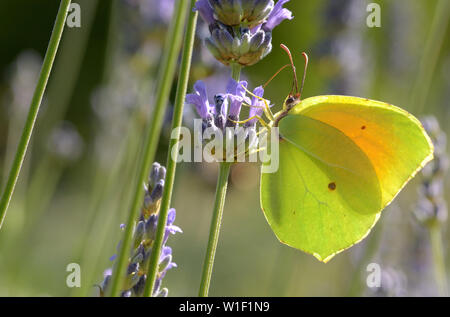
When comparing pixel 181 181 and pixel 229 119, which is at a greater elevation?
pixel 229 119

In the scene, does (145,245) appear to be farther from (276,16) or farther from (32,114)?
(276,16)

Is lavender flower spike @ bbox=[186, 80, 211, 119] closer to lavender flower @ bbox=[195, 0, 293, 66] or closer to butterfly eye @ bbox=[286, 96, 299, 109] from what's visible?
lavender flower @ bbox=[195, 0, 293, 66]

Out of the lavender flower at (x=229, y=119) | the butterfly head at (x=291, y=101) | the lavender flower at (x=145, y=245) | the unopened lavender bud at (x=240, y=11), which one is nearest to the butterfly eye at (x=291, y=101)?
the butterfly head at (x=291, y=101)

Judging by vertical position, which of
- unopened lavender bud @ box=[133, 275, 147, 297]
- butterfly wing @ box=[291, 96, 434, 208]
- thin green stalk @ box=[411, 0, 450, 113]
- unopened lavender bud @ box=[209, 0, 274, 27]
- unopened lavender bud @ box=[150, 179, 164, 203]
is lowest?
unopened lavender bud @ box=[133, 275, 147, 297]

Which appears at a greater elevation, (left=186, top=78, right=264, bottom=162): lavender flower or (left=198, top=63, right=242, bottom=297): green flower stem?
(left=186, top=78, right=264, bottom=162): lavender flower

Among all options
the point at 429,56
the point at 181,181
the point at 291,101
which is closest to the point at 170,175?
the point at 291,101

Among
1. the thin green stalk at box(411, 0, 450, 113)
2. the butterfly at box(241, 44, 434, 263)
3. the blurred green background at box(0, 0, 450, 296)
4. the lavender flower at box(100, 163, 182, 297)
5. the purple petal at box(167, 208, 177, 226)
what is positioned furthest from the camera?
the blurred green background at box(0, 0, 450, 296)

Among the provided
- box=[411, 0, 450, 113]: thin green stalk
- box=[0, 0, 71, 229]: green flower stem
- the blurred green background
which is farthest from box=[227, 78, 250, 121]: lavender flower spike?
box=[411, 0, 450, 113]: thin green stalk
